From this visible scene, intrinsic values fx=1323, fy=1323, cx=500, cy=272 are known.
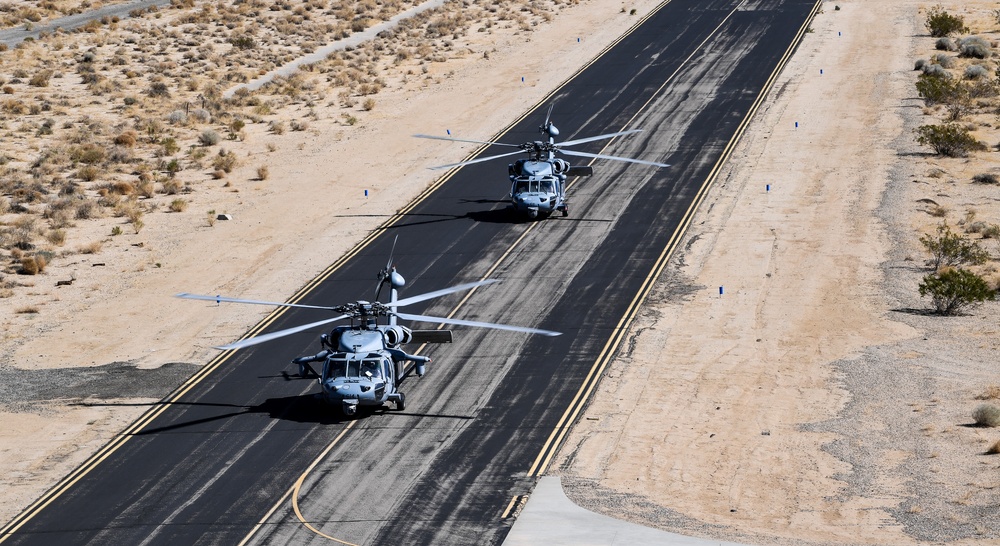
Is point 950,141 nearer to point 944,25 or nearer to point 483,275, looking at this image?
point 944,25

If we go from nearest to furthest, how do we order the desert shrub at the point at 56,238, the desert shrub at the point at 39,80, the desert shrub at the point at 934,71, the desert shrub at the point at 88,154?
the desert shrub at the point at 56,238 < the desert shrub at the point at 88,154 < the desert shrub at the point at 934,71 < the desert shrub at the point at 39,80

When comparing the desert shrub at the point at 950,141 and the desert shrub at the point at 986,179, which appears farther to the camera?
the desert shrub at the point at 950,141

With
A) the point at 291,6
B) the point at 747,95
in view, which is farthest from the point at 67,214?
the point at 291,6

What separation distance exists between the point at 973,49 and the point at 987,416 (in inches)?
2227

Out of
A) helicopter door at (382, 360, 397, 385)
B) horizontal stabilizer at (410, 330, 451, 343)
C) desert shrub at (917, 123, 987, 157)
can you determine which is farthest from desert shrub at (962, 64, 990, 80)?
helicopter door at (382, 360, 397, 385)

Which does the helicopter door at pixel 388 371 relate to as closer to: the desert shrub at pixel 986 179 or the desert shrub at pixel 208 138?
the desert shrub at pixel 986 179

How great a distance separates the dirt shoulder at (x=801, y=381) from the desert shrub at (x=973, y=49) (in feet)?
70.7

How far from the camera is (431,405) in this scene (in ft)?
140

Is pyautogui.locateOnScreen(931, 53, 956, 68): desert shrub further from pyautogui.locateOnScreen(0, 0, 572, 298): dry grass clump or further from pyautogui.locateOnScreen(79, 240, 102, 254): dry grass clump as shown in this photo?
pyautogui.locateOnScreen(79, 240, 102, 254): dry grass clump

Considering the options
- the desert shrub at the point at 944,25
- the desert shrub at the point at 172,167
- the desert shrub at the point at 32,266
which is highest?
the desert shrub at the point at 944,25

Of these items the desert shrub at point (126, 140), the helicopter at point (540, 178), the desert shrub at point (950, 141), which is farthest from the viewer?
the desert shrub at point (126, 140)

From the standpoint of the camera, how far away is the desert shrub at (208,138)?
7650cm

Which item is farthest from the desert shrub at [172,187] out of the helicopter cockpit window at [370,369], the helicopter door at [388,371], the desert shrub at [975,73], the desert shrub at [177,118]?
the desert shrub at [975,73]

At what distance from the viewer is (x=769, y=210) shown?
208 ft
